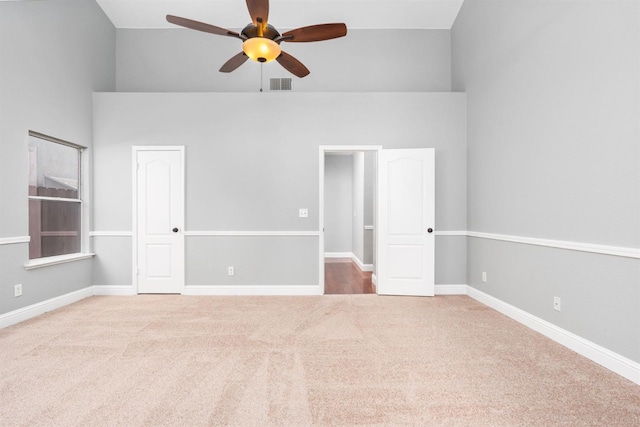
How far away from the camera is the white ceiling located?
15.4 ft

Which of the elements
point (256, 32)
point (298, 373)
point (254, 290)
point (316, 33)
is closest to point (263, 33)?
point (256, 32)

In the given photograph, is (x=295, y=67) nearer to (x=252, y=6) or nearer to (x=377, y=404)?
(x=252, y=6)

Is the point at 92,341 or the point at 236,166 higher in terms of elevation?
the point at 236,166

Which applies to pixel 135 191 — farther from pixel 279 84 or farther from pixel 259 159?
pixel 279 84

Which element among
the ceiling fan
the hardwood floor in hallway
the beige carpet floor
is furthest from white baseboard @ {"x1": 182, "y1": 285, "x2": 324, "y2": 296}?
the ceiling fan

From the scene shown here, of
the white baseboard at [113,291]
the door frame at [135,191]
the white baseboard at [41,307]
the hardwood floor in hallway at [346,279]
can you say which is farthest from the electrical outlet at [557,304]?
the white baseboard at [41,307]

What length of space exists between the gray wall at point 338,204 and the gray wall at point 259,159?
3686mm

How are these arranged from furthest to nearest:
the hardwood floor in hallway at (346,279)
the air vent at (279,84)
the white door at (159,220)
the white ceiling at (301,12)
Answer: the air vent at (279,84), the hardwood floor in hallway at (346,279), the white ceiling at (301,12), the white door at (159,220)

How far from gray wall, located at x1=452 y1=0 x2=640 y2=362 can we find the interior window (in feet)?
17.7

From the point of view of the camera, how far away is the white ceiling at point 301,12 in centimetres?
468

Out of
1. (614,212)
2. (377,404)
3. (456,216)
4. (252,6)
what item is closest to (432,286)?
(456,216)

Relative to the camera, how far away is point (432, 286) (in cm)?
446

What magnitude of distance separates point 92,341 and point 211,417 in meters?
1.79

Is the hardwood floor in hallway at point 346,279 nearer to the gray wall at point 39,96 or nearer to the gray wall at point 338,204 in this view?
the gray wall at point 338,204
